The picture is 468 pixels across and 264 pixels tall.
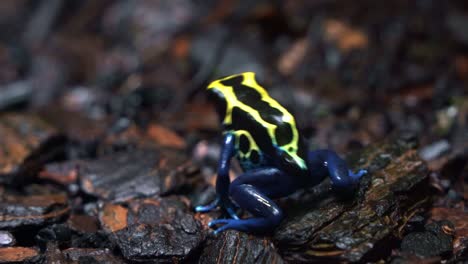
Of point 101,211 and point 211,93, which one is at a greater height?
point 211,93

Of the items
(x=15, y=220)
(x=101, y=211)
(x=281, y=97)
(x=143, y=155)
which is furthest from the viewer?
(x=281, y=97)

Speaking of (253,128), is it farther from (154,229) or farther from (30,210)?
(30,210)

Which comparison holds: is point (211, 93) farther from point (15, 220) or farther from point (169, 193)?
point (15, 220)

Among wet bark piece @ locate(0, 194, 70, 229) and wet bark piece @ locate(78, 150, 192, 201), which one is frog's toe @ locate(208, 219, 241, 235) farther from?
wet bark piece @ locate(0, 194, 70, 229)

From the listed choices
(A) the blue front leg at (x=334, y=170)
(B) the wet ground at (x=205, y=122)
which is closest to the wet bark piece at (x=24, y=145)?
(B) the wet ground at (x=205, y=122)

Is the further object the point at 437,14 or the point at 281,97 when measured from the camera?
the point at 437,14

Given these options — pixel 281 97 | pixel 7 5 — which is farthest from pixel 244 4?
pixel 7 5

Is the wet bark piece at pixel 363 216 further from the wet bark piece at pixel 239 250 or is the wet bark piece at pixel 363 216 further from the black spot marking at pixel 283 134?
the black spot marking at pixel 283 134

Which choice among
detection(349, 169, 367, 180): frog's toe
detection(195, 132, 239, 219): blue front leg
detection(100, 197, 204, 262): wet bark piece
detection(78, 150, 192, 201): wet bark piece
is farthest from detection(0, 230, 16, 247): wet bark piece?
detection(349, 169, 367, 180): frog's toe
